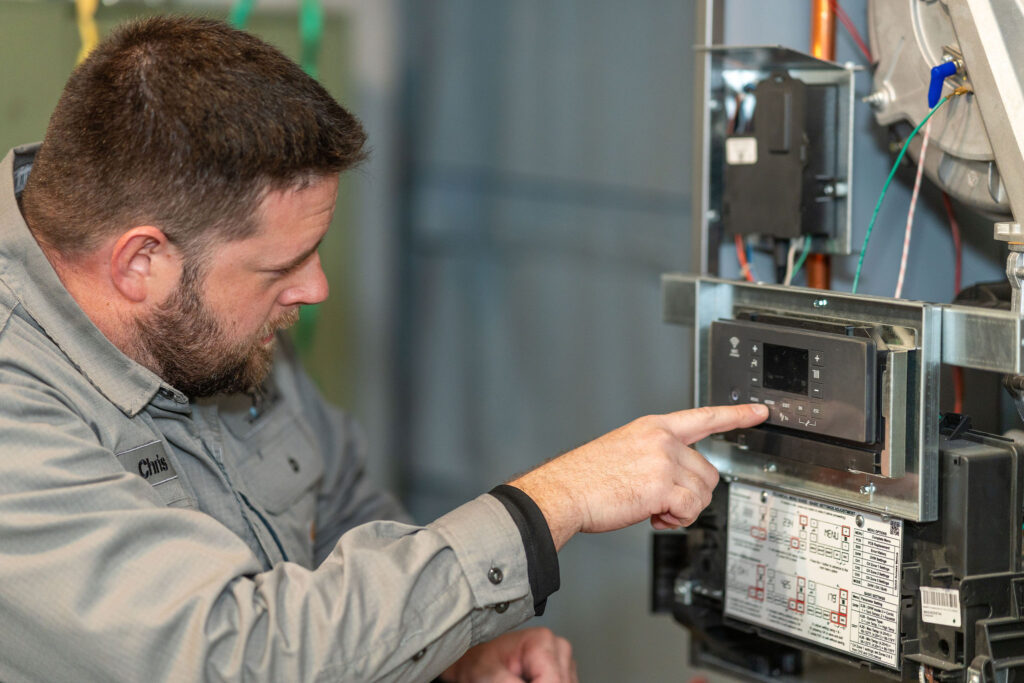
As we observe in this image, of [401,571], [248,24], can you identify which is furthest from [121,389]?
[248,24]

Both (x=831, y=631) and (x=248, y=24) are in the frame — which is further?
(x=248, y=24)

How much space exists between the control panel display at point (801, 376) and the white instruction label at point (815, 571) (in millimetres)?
104

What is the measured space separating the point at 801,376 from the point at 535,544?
318 millimetres

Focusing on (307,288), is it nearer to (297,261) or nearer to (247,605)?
(297,261)

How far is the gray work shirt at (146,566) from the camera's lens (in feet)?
3.06

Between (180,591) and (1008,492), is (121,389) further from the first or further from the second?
(1008,492)

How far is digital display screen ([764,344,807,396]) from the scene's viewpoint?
1.07m

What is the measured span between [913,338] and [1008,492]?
172mm

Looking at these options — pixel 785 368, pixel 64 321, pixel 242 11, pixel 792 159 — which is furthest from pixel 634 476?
pixel 242 11

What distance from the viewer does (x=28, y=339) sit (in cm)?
110

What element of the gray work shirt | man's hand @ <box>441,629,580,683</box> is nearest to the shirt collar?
the gray work shirt

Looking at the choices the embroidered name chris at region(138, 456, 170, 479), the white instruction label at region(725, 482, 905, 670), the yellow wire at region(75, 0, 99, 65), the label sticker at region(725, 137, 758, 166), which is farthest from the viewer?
the yellow wire at region(75, 0, 99, 65)

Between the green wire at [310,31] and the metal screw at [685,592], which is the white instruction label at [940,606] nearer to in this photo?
the metal screw at [685,592]

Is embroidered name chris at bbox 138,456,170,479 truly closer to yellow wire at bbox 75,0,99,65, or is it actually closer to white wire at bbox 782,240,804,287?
white wire at bbox 782,240,804,287
